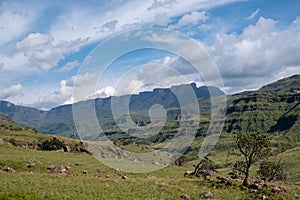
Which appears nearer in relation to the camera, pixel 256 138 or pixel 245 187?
pixel 245 187

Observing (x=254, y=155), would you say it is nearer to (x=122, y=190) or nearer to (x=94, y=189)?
(x=122, y=190)

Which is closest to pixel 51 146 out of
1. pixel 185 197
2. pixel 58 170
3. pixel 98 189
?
pixel 58 170

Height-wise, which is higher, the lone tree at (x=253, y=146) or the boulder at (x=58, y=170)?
the lone tree at (x=253, y=146)

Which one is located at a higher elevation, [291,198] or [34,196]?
[34,196]

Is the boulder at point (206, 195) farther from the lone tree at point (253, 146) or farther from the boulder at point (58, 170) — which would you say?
the boulder at point (58, 170)

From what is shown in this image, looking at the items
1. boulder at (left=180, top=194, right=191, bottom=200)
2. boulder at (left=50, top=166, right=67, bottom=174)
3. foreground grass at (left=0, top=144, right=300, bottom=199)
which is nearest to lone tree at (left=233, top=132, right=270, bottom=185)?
foreground grass at (left=0, top=144, right=300, bottom=199)

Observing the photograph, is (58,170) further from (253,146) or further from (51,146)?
(51,146)

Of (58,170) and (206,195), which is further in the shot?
(58,170)

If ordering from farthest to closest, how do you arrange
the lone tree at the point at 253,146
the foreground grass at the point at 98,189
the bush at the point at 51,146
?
the bush at the point at 51,146 → the lone tree at the point at 253,146 → the foreground grass at the point at 98,189

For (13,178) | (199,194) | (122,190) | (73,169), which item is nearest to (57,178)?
(13,178)

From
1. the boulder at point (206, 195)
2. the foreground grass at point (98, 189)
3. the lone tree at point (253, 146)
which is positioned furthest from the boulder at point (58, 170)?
the lone tree at point (253, 146)

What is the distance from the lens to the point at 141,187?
39.7 m

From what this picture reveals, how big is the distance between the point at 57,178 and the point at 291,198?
2964 cm

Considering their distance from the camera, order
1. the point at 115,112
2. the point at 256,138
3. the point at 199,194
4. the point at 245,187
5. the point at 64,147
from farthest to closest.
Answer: the point at 64,147 → the point at 256,138 → the point at 115,112 → the point at 245,187 → the point at 199,194
